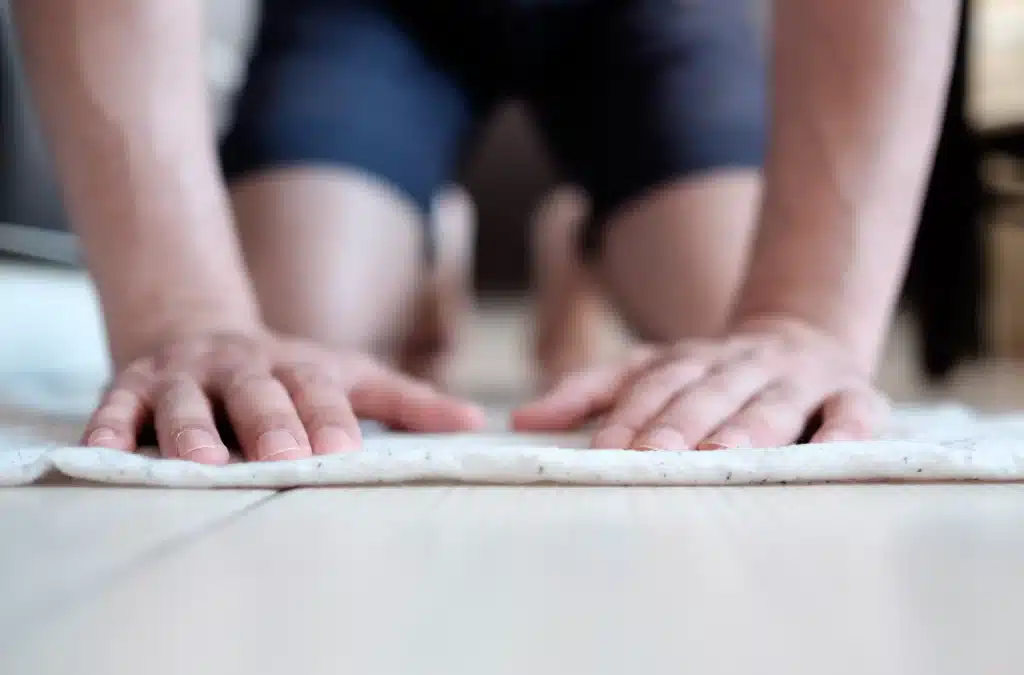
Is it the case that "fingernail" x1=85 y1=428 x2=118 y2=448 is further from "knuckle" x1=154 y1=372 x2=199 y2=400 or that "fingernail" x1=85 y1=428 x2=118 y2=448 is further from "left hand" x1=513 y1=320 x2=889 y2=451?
"left hand" x1=513 y1=320 x2=889 y2=451

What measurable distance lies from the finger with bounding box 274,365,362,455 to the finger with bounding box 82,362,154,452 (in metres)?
0.06

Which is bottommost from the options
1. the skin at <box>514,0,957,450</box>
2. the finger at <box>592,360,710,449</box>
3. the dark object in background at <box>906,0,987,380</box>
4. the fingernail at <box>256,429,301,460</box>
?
the dark object in background at <box>906,0,987,380</box>

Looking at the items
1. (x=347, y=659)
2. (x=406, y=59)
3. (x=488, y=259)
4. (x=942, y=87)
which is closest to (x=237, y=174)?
(x=406, y=59)

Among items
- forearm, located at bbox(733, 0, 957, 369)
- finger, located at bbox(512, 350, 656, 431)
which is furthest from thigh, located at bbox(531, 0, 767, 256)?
finger, located at bbox(512, 350, 656, 431)

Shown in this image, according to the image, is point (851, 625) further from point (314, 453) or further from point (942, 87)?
point (942, 87)

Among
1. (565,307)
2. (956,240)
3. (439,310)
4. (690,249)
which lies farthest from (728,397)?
(956,240)

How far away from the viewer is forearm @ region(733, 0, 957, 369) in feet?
1.66

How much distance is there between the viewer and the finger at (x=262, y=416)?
0.37m

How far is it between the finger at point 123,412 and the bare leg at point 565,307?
767mm

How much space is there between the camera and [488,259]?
2236mm

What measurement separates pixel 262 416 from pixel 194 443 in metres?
0.03

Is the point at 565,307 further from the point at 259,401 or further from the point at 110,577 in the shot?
the point at 110,577

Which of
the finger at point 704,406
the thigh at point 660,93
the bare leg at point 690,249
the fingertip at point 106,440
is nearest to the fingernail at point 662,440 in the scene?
the finger at point 704,406

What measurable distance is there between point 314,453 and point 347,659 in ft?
0.61
